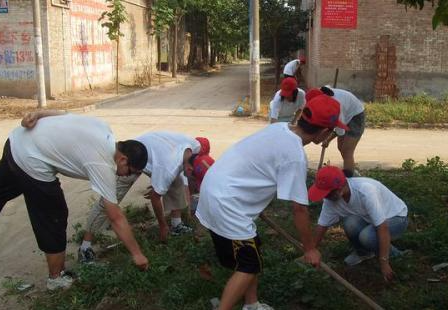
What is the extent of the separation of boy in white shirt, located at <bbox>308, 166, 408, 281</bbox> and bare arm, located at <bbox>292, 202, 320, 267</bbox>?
526 mm

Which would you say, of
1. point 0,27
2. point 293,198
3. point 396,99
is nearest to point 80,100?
point 0,27

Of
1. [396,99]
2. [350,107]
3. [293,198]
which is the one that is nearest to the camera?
[293,198]

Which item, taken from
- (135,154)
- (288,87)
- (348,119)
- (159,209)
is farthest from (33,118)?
(348,119)

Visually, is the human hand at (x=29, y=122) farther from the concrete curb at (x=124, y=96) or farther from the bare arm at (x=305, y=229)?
the concrete curb at (x=124, y=96)

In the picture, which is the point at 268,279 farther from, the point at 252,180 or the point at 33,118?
the point at 33,118

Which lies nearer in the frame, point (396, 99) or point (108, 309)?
point (108, 309)

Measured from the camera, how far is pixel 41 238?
4.14 meters

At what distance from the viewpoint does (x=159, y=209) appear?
16.0 ft

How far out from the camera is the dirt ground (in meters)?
5.14

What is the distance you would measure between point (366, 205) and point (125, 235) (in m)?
1.66

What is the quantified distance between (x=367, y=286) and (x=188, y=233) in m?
1.75

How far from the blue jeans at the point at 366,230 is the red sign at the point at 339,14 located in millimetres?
12515

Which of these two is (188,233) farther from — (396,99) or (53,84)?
(53,84)

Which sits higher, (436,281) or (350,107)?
(350,107)
